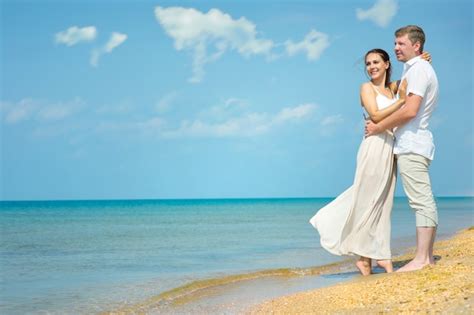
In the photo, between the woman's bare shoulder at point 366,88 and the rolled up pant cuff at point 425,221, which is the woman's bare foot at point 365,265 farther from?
the woman's bare shoulder at point 366,88

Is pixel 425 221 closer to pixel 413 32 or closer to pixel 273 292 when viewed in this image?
pixel 413 32

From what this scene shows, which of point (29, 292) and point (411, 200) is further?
point (29, 292)

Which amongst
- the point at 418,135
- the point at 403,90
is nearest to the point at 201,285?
the point at 418,135

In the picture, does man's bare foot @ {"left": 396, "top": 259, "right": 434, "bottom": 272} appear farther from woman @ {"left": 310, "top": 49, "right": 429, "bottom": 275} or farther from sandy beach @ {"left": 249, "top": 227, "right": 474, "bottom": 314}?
woman @ {"left": 310, "top": 49, "right": 429, "bottom": 275}

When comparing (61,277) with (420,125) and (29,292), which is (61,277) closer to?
(29,292)

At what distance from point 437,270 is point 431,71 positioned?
1936 millimetres

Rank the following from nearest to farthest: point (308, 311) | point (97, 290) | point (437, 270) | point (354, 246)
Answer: point (308, 311), point (437, 270), point (354, 246), point (97, 290)

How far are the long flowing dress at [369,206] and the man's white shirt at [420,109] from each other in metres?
0.26

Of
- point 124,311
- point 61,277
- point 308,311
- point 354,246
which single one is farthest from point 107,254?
point 308,311

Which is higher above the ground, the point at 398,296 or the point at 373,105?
Result: the point at 373,105

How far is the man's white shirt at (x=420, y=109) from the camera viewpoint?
605 cm

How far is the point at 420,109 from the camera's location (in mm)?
6102

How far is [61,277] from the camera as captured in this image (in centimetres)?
1025

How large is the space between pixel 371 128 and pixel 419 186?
75cm
